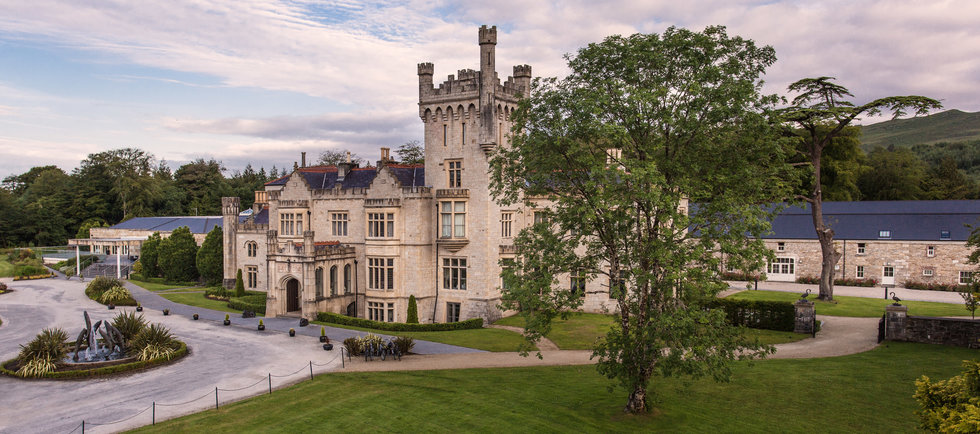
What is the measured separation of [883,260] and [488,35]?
136ft

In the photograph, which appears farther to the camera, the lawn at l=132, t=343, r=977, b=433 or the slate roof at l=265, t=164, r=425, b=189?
the slate roof at l=265, t=164, r=425, b=189

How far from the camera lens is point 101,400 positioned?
2294 centimetres

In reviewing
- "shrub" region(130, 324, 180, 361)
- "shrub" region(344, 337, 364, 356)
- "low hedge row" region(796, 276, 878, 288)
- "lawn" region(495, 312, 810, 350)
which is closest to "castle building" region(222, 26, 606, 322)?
"lawn" region(495, 312, 810, 350)

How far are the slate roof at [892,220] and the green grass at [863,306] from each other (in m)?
7.88

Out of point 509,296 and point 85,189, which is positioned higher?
point 85,189

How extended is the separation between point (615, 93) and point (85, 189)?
4579 inches

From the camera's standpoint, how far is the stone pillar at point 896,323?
96.0ft

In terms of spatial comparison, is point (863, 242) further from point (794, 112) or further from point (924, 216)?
point (794, 112)

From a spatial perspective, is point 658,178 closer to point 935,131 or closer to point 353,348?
point 353,348

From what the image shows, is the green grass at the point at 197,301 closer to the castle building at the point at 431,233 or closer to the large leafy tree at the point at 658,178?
the castle building at the point at 431,233

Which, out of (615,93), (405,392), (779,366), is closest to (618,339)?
(615,93)

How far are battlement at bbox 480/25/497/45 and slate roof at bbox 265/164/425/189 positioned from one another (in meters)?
11.3

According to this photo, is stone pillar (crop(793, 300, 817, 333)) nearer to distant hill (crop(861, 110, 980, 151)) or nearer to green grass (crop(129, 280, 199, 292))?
green grass (crop(129, 280, 199, 292))

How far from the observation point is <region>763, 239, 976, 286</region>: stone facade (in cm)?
4812
